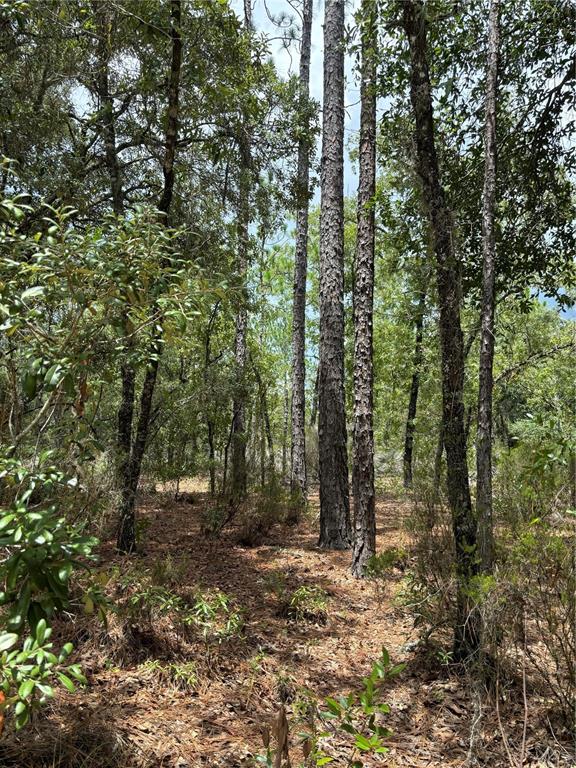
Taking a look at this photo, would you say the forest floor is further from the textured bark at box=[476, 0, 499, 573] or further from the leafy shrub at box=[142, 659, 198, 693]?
the textured bark at box=[476, 0, 499, 573]

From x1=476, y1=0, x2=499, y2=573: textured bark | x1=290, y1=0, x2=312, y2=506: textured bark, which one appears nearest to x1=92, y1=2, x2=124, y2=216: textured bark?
x1=290, y1=0, x2=312, y2=506: textured bark

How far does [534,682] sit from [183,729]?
2.17 metres

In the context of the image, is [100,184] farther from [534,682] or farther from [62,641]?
[534,682]

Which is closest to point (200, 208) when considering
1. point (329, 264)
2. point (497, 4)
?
point (329, 264)

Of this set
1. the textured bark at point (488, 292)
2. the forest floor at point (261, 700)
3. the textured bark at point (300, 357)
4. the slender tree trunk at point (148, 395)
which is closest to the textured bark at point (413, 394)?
the textured bark at point (300, 357)

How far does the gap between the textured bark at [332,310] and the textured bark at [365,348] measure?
2.19ft

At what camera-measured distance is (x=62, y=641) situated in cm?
349

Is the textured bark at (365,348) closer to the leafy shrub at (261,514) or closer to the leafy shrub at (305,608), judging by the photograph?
the leafy shrub at (305,608)

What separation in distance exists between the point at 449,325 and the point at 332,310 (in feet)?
10.5

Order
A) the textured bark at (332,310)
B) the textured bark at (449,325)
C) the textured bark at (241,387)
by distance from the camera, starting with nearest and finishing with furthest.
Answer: the textured bark at (449,325) < the textured bark at (332,310) < the textured bark at (241,387)

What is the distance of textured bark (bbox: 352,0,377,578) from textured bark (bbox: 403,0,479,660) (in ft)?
4.96

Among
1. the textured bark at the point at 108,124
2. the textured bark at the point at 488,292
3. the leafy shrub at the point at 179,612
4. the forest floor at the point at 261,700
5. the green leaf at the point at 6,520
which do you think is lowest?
the forest floor at the point at 261,700

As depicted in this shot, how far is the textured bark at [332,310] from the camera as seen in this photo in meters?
6.57

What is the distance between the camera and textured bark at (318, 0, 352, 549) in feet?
21.6
